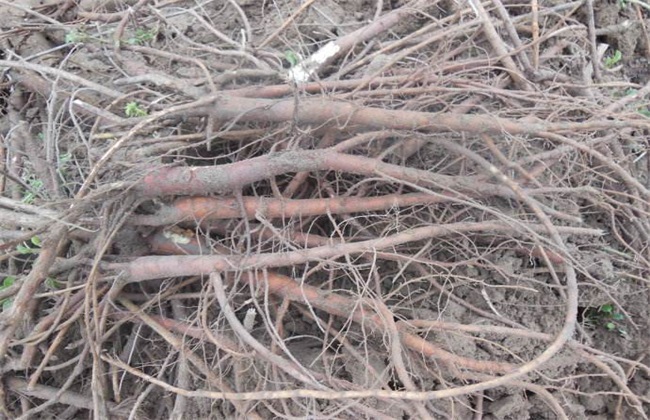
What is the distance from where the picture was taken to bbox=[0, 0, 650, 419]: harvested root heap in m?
1.40

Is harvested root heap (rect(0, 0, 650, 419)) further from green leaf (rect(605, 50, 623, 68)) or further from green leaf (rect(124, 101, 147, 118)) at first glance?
green leaf (rect(605, 50, 623, 68))

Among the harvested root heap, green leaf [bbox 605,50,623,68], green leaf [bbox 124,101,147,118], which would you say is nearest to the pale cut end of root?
the harvested root heap

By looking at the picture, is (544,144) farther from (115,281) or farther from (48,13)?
(48,13)

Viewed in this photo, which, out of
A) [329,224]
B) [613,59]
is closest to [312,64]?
[329,224]

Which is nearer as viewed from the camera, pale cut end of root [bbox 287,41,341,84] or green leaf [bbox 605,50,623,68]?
pale cut end of root [bbox 287,41,341,84]

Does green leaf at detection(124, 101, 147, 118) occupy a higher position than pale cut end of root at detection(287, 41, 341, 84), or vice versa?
pale cut end of root at detection(287, 41, 341, 84)

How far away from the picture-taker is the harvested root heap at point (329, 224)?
4.60 feet

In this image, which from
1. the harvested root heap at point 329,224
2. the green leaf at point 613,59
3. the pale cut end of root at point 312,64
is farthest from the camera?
the green leaf at point 613,59

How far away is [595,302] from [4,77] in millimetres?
2126

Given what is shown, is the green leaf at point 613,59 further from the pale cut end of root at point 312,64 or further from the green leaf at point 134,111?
the green leaf at point 134,111

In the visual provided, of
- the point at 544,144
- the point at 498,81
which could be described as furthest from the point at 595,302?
the point at 498,81

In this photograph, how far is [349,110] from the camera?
1.41m

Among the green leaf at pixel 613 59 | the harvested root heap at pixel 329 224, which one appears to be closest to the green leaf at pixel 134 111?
the harvested root heap at pixel 329 224

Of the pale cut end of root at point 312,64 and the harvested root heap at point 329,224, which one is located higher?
the pale cut end of root at point 312,64
